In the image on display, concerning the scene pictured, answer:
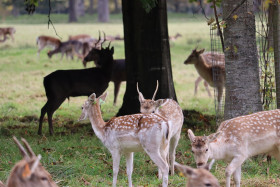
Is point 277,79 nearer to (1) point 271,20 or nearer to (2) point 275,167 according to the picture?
(1) point 271,20

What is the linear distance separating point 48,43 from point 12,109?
44.6 ft

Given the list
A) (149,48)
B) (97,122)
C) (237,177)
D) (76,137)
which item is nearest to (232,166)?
(237,177)

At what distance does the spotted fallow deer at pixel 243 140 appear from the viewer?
5984mm

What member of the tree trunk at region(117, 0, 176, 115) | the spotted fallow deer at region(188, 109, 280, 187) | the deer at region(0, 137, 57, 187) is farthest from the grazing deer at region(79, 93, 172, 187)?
the tree trunk at region(117, 0, 176, 115)

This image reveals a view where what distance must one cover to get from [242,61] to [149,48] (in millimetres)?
1961

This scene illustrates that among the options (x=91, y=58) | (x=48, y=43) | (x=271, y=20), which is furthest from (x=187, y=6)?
(x=271, y=20)

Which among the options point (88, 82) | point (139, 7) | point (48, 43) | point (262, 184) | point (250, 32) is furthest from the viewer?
point (48, 43)

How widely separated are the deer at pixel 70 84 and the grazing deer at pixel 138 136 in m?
3.28

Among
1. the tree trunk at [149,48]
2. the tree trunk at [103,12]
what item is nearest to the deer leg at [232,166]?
the tree trunk at [149,48]

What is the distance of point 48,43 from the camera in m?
25.4

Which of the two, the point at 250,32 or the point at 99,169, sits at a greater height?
the point at 250,32

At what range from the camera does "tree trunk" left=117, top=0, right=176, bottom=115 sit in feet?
30.5

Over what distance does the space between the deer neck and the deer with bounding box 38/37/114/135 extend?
2999 millimetres

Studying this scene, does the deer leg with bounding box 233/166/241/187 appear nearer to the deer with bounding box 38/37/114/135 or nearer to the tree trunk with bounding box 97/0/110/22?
the deer with bounding box 38/37/114/135
